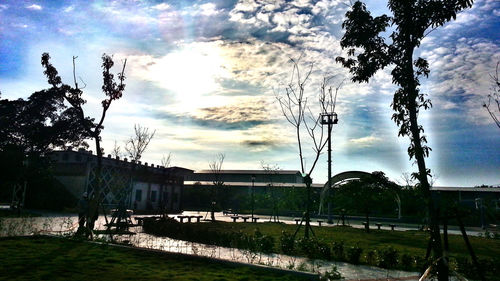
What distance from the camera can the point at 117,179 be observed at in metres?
31.1

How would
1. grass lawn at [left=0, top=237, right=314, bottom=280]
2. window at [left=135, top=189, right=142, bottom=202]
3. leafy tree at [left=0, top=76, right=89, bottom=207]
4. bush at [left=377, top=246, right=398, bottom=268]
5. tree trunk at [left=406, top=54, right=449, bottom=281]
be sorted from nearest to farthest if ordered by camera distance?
tree trunk at [left=406, top=54, right=449, bottom=281], grass lawn at [left=0, top=237, right=314, bottom=280], bush at [left=377, top=246, right=398, bottom=268], leafy tree at [left=0, top=76, right=89, bottom=207], window at [left=135, top=189, right=142, bottom=202]

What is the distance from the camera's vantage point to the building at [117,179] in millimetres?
31406

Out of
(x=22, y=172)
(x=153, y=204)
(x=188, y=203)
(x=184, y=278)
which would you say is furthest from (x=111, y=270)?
(x=188, y=203)

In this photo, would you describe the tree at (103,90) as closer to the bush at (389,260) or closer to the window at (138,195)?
the bush at (389,260)

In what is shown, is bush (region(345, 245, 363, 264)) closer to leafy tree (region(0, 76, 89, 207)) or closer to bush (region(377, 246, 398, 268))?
bush (region(377, 246, 398, 268))

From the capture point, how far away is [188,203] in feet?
159

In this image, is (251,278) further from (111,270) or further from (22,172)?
(22,172)

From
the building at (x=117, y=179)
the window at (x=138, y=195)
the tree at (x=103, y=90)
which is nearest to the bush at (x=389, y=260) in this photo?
the tree at (x=103, y=90)

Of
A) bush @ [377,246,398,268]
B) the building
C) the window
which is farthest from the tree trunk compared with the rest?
the window

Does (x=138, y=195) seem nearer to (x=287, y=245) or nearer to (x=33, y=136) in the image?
(x=33, y=136)

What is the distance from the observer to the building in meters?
31.4

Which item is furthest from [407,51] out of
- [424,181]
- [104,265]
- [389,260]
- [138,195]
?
[138,195]

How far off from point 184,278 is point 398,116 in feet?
18.1

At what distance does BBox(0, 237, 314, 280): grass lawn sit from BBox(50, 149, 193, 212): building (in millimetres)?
17830
